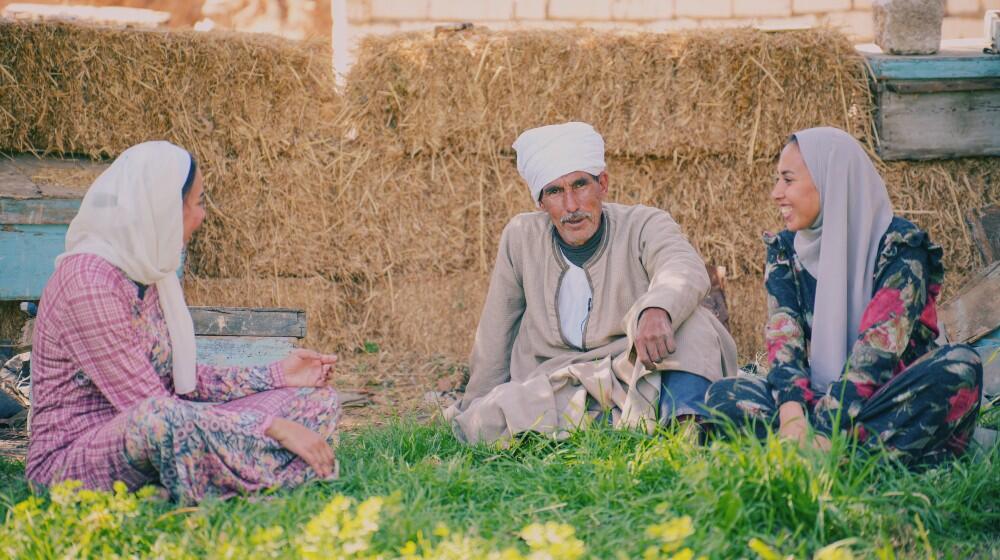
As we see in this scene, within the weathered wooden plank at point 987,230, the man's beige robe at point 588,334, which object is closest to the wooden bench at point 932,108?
the weathered wooden plank at point 987,230

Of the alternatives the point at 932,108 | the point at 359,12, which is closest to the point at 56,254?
the point at 359,12

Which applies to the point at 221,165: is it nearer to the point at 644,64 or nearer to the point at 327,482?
the point at 644,64

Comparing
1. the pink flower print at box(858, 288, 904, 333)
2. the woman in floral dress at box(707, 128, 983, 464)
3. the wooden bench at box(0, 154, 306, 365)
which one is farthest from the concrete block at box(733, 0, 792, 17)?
the pink flower print at box(858, 288, 904, 333)

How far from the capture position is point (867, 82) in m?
6.09

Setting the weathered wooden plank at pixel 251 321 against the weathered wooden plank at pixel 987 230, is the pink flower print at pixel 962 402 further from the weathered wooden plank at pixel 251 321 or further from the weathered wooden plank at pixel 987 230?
the weathered wooden plank at pixel 251 321

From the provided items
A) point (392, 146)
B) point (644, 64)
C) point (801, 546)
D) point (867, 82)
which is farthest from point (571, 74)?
point (801, 546)

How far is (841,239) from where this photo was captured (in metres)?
3.64

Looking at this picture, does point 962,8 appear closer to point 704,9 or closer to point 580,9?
point 704,9

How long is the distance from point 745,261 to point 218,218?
313 centimetres

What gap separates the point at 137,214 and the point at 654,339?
1.81m

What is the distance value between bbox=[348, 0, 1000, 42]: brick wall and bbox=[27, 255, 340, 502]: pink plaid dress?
6.44 meters

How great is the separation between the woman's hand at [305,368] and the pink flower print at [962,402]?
205cm

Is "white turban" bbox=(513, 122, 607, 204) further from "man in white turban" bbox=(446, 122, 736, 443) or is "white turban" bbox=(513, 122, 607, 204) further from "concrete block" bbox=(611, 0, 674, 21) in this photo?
"concrete block" bbox=(611, 0, 674, 21)

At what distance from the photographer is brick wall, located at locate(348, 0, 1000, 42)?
9461mm
